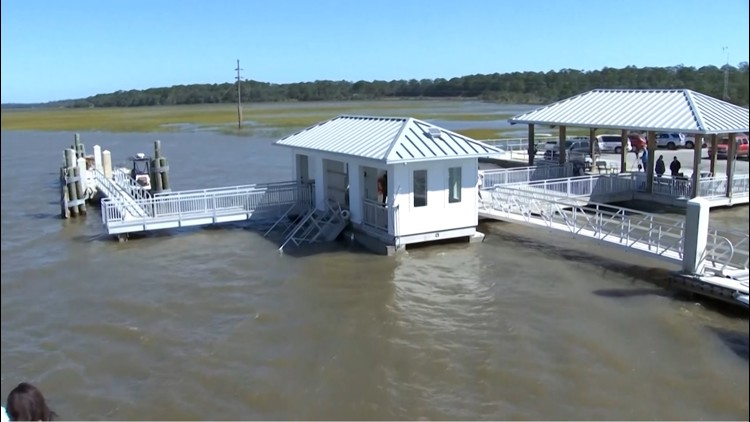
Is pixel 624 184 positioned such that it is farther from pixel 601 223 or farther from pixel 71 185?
pixel 71 185

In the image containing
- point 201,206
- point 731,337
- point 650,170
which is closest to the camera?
point 731,337

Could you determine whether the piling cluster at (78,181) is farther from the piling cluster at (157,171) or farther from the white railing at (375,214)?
the white railing at (375,214)

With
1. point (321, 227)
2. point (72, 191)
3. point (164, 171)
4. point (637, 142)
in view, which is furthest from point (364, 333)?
point (637, 142)

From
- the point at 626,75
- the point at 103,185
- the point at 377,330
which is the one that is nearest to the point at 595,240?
the point at 377,330

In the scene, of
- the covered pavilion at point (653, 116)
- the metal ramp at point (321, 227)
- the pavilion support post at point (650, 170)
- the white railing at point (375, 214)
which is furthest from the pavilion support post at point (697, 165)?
the metal ramp at point (321, 227)

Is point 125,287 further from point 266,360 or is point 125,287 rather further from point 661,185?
point 661,185
